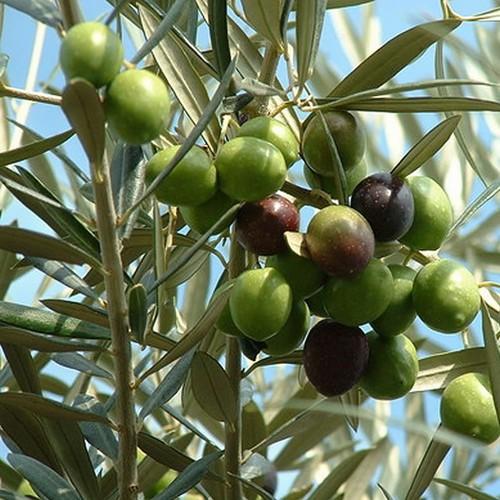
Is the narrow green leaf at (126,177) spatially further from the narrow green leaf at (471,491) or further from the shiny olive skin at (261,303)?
the narrow green leaf at (471,491)

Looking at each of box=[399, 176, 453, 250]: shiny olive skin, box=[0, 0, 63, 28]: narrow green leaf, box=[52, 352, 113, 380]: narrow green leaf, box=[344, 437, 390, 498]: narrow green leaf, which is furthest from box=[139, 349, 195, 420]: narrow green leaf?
box=[344, 437, 390, 498]: narrow green leaf

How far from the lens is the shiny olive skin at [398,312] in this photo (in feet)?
3.40

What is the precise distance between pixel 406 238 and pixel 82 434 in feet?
1.26

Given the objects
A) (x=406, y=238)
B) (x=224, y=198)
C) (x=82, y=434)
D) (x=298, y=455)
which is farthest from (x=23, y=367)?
(x=298, y=455)

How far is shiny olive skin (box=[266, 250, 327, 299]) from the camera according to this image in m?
0.98

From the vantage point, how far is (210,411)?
3.71ft

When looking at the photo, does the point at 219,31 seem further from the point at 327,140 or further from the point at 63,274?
the point at 63,274

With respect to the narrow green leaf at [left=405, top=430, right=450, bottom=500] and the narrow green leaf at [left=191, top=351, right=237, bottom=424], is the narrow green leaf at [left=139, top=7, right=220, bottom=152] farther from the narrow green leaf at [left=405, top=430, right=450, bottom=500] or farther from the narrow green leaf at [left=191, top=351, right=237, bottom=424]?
the narrow green leaf at [left=405, top=430, right=450, bottom=500]

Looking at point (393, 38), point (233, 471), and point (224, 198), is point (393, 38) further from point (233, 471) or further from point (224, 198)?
point (233, 471)

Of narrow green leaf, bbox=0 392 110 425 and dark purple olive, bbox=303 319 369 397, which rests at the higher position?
dark purple olive, bbox=303 319 369 397

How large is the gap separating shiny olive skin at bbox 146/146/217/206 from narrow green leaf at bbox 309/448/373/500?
55 centimetres

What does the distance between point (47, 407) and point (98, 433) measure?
0.13 metres

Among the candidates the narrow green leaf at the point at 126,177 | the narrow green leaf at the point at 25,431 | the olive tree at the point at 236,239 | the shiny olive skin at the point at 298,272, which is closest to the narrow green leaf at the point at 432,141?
the olive tree at the point at 236,239

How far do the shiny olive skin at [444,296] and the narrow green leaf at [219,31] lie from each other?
272 millimetres
